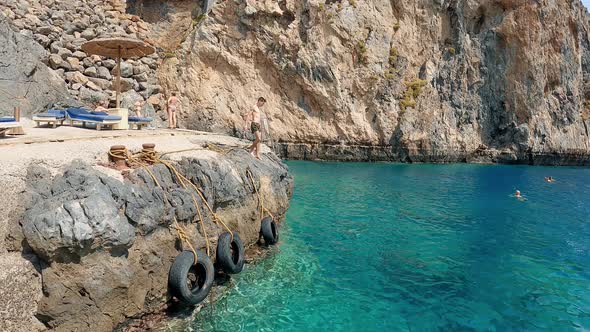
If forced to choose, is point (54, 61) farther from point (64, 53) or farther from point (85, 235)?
point (85, 235)

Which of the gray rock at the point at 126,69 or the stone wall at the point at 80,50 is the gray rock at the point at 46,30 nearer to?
the stone wall at the point at 80,50

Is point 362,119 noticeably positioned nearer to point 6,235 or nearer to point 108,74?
point 108,74

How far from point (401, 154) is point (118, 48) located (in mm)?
26952

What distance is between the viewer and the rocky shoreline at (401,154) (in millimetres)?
33531

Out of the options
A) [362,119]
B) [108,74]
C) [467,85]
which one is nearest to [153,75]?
[108,74]

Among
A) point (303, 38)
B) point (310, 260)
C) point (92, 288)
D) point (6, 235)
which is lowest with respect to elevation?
point (310, 260)

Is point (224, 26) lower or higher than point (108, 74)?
higher

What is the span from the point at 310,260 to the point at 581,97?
53.1 m

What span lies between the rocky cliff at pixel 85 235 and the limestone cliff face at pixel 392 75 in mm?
24738

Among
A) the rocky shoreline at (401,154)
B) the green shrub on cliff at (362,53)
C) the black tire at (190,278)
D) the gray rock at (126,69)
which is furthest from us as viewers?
the green shrub on cliff at (362,53)

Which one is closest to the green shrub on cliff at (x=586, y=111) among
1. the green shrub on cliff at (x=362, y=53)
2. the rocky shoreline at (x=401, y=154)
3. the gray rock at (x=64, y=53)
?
the rocky shoreline at (x=401, y=154)

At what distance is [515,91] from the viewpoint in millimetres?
39250

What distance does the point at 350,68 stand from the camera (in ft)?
112

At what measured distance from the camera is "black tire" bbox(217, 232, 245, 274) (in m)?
7.82
